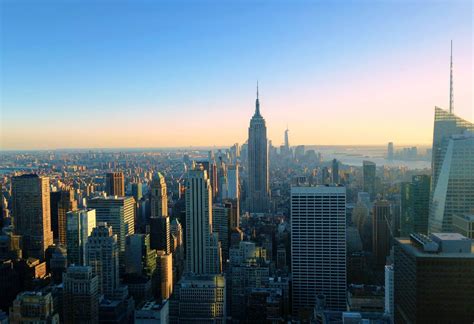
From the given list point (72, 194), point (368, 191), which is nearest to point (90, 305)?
point (72, 194)

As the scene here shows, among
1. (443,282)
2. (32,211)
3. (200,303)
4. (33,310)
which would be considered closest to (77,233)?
(32,211)

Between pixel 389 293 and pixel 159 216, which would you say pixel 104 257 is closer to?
pixel 159 216

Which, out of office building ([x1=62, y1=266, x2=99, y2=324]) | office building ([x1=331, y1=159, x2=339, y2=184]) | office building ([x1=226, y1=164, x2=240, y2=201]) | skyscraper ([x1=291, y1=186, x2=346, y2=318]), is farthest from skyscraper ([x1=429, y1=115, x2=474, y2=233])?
office building ([x1=226, y1=164, x2=240, y2=201])

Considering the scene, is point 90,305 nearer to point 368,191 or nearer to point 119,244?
point 119,244

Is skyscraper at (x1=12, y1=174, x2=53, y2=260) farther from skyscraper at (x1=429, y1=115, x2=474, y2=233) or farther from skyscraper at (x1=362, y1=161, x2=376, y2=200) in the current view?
skyscraper at (x1=429, y1=115, x2=474, y2=233)

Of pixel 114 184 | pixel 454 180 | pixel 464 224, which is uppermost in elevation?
pixel 454 180

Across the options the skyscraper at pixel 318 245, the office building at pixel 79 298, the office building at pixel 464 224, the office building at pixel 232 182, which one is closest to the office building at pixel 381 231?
the skyscraper at pixel 318 245
